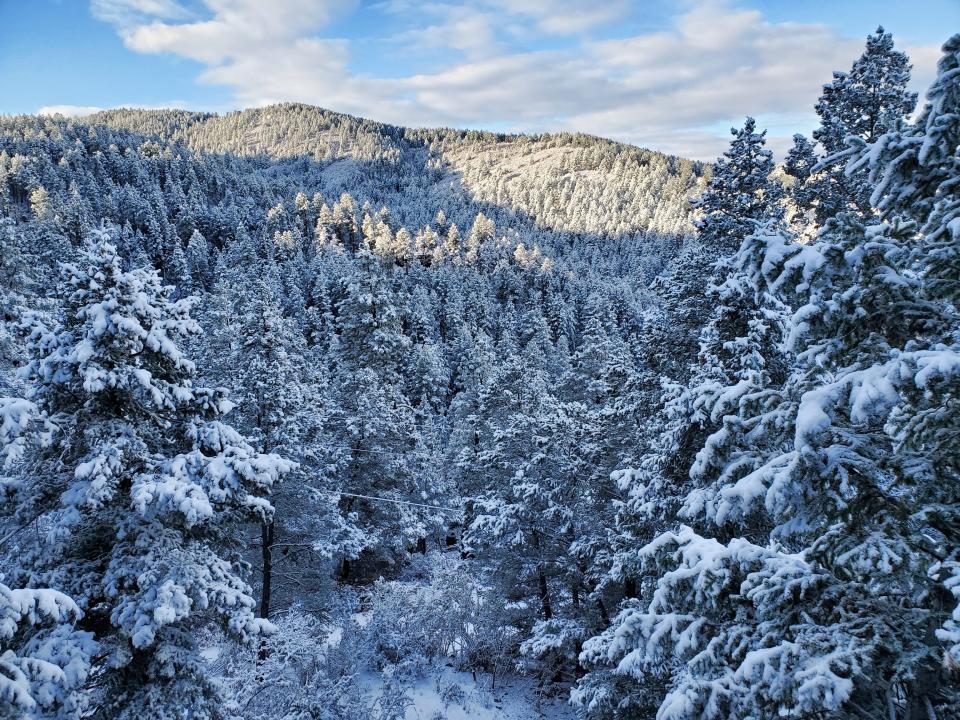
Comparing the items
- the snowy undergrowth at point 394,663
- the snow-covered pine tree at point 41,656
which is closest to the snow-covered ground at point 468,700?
the snowy undergrowth at point 394,663

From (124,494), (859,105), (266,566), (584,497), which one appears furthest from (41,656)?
(859,105)

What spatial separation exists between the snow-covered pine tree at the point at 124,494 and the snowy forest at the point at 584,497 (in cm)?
5

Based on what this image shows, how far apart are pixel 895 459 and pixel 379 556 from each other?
23.8 m

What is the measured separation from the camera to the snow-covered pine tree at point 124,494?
329 inches

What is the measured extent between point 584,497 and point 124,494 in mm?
12305

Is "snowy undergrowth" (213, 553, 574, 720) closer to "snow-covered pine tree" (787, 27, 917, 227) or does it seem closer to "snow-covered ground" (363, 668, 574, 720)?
"snow-covered ground" (363, 668, 574, 720)

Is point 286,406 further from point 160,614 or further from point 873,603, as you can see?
point 873,603

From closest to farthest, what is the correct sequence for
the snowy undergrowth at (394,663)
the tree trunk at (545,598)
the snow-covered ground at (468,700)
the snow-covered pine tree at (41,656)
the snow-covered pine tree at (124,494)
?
the snow-covered pine tree at (41,656), the snow-covered pine tree at (124,494), the snowy undergrowth at (394,663), the snow-covered ground at (468,700), the tree trunk at (545,598)

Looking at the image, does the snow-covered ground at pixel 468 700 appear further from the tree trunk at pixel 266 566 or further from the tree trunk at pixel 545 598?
the tree trunk at pixel 266 566

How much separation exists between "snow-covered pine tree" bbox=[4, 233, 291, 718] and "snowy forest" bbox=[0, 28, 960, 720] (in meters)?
0.05

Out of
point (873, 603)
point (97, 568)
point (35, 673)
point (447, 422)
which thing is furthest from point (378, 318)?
point (873, 603)

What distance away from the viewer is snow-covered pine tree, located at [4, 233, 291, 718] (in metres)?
8.35

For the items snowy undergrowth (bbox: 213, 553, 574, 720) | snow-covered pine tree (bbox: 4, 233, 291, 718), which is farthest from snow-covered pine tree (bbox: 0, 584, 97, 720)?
snowy undergrowth (bbox: 213, 553, 574, 720)

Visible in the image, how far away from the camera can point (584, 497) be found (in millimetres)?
17172
